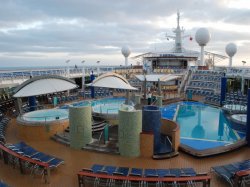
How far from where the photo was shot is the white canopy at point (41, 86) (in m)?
11.3

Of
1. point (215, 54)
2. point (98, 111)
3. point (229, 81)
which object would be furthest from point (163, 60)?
point (98, 111)

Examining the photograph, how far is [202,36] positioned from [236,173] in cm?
2828

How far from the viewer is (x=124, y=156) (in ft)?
→ 27.9

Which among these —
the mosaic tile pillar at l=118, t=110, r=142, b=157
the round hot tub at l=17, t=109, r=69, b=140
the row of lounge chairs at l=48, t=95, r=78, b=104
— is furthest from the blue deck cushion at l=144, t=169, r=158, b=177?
the row of lounge chairs at l=48, t=95, r=78, b=104

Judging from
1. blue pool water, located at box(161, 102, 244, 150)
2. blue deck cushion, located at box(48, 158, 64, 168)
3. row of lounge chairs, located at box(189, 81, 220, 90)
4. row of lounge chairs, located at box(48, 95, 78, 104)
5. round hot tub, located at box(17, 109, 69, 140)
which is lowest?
blue pool water, located at box(161, 102, 244, 150)

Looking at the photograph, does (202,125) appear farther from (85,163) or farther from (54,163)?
(54,163)

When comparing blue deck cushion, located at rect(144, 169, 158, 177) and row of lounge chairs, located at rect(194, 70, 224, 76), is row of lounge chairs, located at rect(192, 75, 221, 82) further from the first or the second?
blue deck cushion, located at rect(144, 169, 158, 177)

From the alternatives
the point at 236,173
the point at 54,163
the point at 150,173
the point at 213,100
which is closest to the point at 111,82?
the point at 54,163

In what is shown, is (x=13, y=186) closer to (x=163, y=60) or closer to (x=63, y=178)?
(x=63, y=178)

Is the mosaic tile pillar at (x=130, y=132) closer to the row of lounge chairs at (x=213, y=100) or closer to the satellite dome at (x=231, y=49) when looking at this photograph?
the row of lounge chairs at (x=213, y=100)

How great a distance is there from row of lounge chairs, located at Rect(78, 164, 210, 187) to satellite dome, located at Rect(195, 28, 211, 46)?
28.1 m

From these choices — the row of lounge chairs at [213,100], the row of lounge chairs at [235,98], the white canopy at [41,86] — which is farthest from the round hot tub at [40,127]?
the row of lounge chairs at [235,98]

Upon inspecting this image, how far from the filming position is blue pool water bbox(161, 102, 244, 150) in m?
10.9

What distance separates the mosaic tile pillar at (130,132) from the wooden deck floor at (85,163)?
1.00 ft
